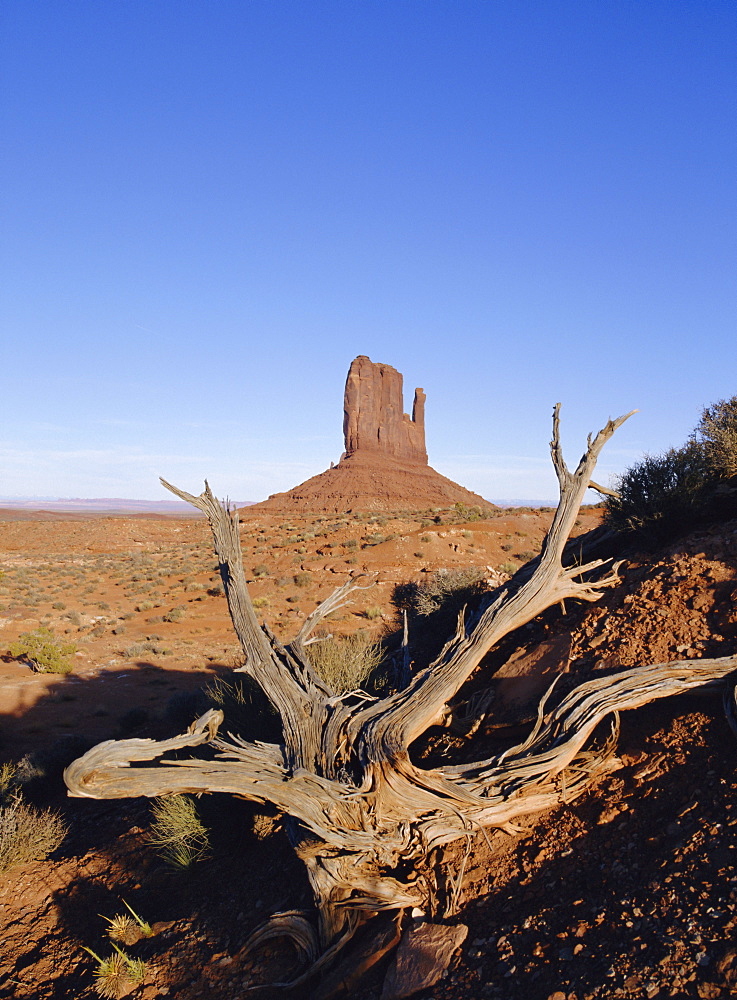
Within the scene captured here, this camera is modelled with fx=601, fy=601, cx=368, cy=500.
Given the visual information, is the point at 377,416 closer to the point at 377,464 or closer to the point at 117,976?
the point at 377,464

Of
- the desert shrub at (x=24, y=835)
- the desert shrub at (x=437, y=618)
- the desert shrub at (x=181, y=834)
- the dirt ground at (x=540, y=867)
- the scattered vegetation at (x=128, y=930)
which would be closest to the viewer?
the dirt ground at (x=540, y=867)

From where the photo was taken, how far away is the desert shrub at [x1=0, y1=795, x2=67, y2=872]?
693 cm

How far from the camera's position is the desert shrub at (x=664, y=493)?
709cm

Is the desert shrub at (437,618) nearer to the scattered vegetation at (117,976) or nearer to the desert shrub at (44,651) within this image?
the scattered vegetation at (117,976)

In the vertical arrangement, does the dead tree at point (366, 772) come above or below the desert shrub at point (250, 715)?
above

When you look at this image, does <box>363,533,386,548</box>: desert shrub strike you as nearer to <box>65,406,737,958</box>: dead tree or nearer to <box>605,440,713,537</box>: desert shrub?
<box>605,440,713,537</box>: desert shrub

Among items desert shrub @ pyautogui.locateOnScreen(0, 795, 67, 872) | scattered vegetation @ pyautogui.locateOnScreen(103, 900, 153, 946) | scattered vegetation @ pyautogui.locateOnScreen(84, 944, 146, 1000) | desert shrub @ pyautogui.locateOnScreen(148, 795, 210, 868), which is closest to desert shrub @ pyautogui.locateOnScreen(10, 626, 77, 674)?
desert shrub @ pyautogui.locateOnScreen(0, 795, 67, 872)

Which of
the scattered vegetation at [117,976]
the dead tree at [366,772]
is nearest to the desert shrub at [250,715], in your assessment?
the dead tree at [366,772]

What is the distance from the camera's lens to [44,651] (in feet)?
53.5

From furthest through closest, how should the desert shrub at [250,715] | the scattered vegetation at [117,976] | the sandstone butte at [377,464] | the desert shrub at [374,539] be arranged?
1. the sandstone butte at [377,464]
2. the desert shrub at [374,539]
3. the desert shrub at [250,715]
4. the scattered vegetation at [117,976]

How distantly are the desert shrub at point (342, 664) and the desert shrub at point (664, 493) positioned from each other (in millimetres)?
3724

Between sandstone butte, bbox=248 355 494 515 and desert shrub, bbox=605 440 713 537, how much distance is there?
6435 centimetres

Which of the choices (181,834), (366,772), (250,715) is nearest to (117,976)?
(181,834)

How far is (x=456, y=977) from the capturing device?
377 centimetres
